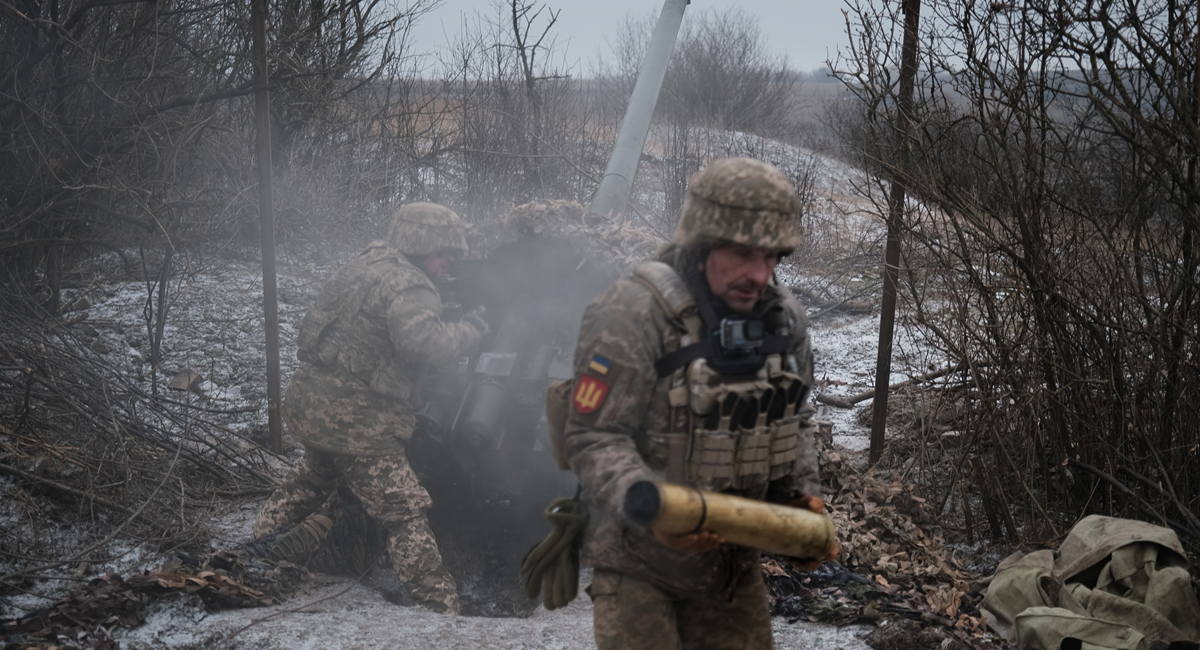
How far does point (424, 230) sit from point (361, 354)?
27.6 inches

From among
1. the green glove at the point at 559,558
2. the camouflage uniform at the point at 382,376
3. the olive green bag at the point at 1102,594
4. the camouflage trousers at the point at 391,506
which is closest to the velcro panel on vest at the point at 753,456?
the green glove at the point at 559,558

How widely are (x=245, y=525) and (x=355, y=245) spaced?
513 cm

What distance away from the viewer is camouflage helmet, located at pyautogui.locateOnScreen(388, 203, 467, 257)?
448 centimetres

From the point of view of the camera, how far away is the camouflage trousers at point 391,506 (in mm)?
4402

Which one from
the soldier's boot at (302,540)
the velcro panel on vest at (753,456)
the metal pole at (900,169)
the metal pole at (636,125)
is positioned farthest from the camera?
the metal pole at (636,125)

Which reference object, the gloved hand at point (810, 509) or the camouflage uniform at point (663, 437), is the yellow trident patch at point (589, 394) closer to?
the camouflage uniform at point (663, 437)

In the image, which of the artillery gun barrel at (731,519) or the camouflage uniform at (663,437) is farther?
the camouflage uniform at (663,437)

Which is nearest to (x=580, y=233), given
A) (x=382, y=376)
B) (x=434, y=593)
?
(x=382, y=376)

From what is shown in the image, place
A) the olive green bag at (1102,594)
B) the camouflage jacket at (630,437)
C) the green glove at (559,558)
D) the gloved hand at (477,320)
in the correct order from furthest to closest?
the gloved hand at (477,320)
the olive green bag at (1102,594)
the green glove at (559,558)
the camouflage jacket at (630,437)

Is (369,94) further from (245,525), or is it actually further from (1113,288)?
(1113,288)

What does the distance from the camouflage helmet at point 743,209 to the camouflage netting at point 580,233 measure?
3183mm

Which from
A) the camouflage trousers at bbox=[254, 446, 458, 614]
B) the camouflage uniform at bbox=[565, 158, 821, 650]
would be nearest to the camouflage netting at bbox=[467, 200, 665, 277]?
the camouflage trousers at bbox=[254, 446, 458, 614]

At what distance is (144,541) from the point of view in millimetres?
4379

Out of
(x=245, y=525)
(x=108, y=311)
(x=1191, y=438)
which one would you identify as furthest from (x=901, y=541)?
(x=108, y=311)
